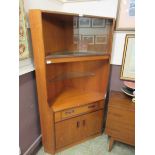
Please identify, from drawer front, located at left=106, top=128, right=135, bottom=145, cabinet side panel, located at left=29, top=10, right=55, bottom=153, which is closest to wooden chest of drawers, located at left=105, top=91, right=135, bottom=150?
drawer front, located at left=106, top=128, right=135, bottom=145

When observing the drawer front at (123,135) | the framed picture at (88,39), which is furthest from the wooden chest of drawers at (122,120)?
the framed picture at (88,39)

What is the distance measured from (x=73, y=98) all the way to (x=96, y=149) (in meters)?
0.68

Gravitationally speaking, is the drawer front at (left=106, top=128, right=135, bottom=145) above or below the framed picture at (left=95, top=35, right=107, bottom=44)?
below

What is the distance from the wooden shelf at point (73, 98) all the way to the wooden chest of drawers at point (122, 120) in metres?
0.25

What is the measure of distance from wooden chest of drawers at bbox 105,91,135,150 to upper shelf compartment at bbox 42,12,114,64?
1.85ft

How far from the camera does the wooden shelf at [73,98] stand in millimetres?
1631

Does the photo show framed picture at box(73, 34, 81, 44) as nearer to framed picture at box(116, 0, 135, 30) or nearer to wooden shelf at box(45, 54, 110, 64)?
wooden shelf at box(45, 54, 110, 64)

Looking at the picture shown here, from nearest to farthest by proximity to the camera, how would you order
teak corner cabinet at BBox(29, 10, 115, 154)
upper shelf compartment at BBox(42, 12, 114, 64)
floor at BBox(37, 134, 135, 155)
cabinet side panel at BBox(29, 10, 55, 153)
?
1. cabinet side panel at BBox(29, 10, 55, 153)
2. teak corner cabinet at BBox(29, 10, 115, 154)
3. upper shelf compartment at BBox(42, 12, 114, 64)
4. floor at BBox(37, 134, 135, 155)

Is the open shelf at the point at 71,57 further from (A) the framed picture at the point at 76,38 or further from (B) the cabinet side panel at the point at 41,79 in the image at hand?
(A) the framed picture at the point at 76,38

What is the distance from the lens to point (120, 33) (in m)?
1.82

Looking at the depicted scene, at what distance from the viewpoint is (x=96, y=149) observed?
5.94 ft

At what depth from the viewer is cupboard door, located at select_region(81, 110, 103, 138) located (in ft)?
5.92
